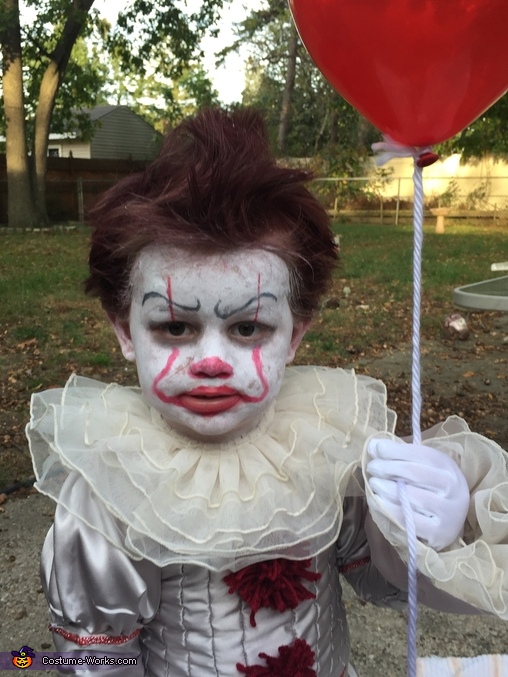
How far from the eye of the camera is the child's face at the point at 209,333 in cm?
129

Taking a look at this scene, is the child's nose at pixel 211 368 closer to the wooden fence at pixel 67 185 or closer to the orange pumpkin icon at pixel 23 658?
the orange pumpkin icon at pixel 23 658

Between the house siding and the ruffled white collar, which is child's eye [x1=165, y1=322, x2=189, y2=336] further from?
the house siding

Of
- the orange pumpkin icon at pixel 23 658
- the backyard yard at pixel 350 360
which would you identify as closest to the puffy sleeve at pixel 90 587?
the backyard yard at pixel 350 360

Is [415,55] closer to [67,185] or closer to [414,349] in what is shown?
[414,349]

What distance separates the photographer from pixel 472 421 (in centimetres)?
475

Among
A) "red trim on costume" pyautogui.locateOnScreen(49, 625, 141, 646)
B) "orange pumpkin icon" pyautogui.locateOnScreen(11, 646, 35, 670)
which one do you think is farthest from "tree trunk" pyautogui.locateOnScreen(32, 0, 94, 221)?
"red trim on costume" pyautogui.locateOnScreen(49, 625, 141, 646)

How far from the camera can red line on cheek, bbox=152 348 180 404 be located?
4.30 feet

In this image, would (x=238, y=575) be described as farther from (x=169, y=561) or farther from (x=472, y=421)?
(x=472, y=421)

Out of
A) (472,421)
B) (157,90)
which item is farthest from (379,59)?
(157,90)

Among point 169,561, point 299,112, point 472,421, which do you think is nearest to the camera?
point 169,561

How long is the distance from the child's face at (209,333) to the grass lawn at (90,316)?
1.45 meters

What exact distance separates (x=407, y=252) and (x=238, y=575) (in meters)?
11.4

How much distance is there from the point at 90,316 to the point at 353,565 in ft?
19.5

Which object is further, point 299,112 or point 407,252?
point 299,112
